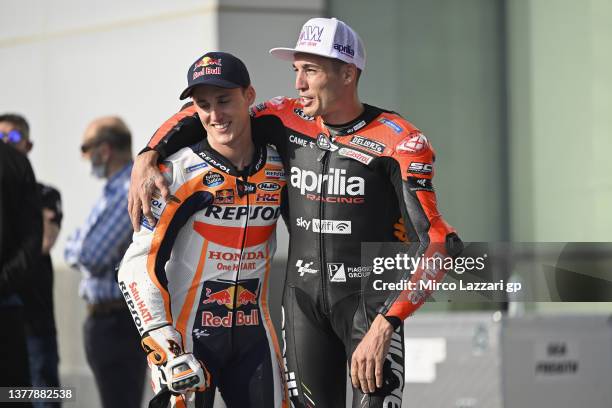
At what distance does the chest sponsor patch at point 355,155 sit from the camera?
489 cm

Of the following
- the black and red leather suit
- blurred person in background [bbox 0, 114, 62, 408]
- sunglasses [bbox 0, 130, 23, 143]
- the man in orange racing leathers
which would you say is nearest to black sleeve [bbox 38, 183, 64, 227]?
sunglasses [bbox 0, 130, 23, 143]

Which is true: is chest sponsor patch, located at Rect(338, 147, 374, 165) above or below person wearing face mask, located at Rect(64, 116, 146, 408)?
above

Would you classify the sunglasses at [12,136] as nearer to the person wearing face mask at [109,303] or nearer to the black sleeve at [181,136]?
the person wearing face mask at [109,303]

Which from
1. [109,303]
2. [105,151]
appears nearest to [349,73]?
[109,303]

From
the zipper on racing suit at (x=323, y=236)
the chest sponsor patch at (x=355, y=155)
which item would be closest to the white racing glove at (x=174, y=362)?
the zipper on racing suit at (x=323, y=236)

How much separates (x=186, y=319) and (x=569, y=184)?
6.22m

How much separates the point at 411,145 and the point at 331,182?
1.20 feet

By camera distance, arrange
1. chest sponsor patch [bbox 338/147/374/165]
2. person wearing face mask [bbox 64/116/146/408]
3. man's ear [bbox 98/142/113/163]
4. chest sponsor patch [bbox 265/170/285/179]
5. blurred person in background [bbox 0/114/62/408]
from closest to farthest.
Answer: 1. chest sponsor patch [bbox 338/147/374/165]
2. chest sponsor patch [bbox 265/170/285/179]
3. blurred person in background [bbox 0/114/62/408]
4. person wearing face mask [bbox 64/116/146/408]
5. man's ear [bbox 98/142/113/163]

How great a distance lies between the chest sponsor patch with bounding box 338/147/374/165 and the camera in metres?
4.89

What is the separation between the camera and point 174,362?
4652mm

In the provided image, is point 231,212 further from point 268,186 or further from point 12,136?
point 12,136

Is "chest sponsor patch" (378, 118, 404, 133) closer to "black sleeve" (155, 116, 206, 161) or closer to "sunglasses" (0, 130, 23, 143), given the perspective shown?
"black sleeve" (155, 116, 206, 161)

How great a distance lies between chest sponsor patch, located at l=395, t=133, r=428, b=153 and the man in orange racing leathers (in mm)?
537

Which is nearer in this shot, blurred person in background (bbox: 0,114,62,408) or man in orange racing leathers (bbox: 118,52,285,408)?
man in orange racing leathers (bbox: 118,52,285,408)
